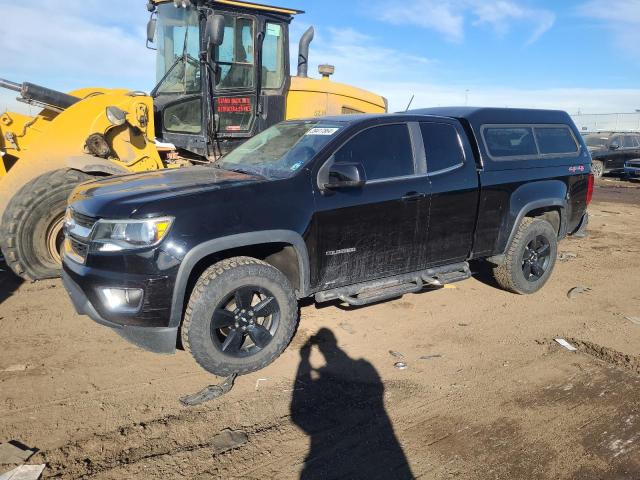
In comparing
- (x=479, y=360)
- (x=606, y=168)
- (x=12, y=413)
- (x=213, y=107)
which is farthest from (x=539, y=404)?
(x=606, y=168)

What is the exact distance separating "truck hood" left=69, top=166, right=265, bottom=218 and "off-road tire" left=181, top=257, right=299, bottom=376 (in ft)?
1.97

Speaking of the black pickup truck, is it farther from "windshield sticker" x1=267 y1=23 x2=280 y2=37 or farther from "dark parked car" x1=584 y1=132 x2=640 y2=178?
"dark parked car" x1=584 y1=132 x2=640 y2=178

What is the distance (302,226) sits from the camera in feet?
12.6

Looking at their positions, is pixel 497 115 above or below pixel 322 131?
above

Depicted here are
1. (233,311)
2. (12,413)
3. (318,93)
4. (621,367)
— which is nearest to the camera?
(12,413)

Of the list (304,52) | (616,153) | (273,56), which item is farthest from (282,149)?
(616,153)

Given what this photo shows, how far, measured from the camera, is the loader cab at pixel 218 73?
21.5ft

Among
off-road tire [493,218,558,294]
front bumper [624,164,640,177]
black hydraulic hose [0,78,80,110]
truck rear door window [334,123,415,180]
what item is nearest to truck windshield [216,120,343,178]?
truck rear door window [334,123,415,180]

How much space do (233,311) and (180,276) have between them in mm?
540

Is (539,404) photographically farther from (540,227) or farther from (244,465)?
(540,227)

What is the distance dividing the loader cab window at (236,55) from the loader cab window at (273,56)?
0.80 feet

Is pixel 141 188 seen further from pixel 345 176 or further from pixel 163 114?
pixel 163 114

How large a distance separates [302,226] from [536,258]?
10.6 ft

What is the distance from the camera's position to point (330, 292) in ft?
13.8
